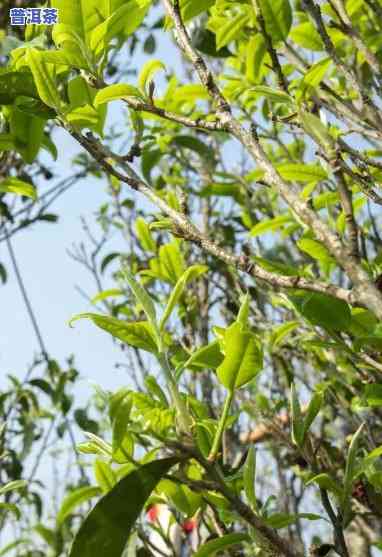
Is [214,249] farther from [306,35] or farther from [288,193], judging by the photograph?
[306,35]

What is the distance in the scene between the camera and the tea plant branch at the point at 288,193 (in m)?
0.61

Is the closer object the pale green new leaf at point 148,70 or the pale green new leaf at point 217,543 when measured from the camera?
the pale green new leaf at point 217,543

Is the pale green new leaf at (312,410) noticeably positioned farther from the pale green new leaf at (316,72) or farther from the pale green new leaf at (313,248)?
the pale green new leaf at (316,72)

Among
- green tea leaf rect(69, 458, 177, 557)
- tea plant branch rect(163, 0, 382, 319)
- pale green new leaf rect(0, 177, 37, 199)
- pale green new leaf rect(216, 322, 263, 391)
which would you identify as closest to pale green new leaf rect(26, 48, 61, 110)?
tea plant branch rect(163, 0, 382, 319)

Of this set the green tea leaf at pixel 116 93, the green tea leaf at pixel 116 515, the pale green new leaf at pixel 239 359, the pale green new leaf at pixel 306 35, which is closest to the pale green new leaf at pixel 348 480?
the pale green new leaf at pixel 239 359

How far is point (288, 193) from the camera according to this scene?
692 mm

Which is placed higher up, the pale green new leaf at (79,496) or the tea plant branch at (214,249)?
the tea plant branch at (214,249)

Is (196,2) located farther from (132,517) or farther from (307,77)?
(132,517)

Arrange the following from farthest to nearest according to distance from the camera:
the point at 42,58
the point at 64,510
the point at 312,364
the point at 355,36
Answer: the point at 312,364, the point at 355,36, the point at 64,510, the point at 42,58

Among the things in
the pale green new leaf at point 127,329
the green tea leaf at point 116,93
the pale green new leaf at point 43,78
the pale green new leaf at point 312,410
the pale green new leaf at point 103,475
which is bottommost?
the pale green new leaf at point 312,410

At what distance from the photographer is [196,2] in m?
1.08

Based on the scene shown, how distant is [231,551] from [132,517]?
71 centimetres

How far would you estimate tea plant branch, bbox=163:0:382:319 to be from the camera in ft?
2.02

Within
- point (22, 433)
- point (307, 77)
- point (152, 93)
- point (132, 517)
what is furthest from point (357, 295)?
point (22, 433)
